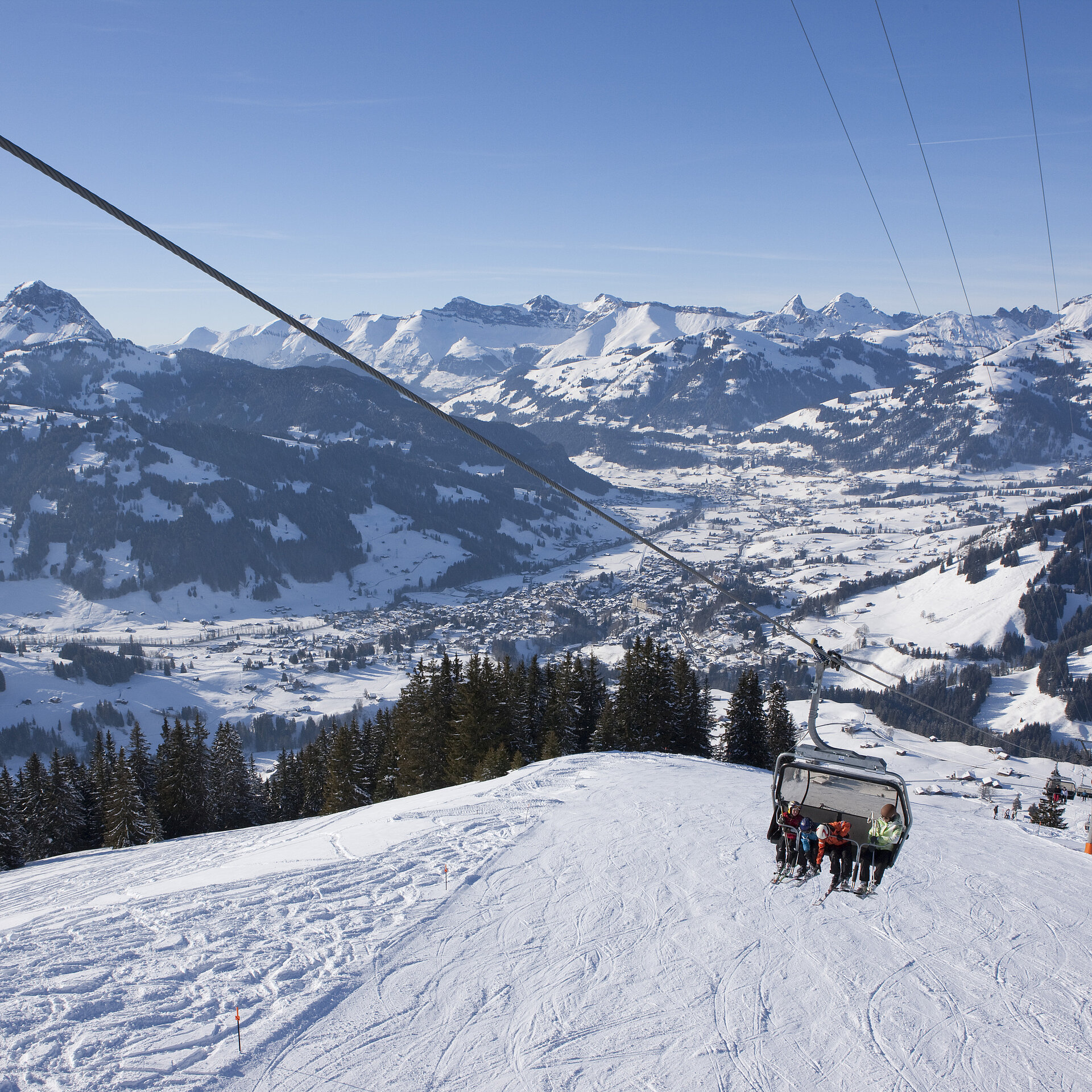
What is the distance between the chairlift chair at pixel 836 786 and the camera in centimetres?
1095

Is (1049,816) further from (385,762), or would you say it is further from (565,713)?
(385,762)

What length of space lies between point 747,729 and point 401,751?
1941cm

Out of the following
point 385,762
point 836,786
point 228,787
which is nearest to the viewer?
point 836,786

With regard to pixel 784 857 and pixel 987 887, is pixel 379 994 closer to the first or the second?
pixel 784 857

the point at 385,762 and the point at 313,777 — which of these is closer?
the point at 385,762

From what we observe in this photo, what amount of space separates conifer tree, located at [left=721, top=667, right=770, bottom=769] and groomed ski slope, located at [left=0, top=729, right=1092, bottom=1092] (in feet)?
75.9

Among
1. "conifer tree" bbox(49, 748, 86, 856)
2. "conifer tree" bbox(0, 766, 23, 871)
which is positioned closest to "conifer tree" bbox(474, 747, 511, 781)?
"conifer tree" bbox(0, 766, 23, 871)

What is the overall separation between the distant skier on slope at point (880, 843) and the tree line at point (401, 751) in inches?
952

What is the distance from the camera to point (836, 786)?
12031 millimetres

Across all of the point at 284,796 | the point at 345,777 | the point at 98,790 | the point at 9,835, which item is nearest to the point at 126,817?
the point at 9,835

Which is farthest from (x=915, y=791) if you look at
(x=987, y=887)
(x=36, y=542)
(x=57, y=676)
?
(x=36, y=542)

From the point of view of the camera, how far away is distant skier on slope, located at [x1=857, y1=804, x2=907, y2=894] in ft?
36.4

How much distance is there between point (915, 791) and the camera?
66.7m

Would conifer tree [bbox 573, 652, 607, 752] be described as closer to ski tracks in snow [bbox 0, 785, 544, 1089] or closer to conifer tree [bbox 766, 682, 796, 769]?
conifer tree [bbox 766, 682, 796, 769]
